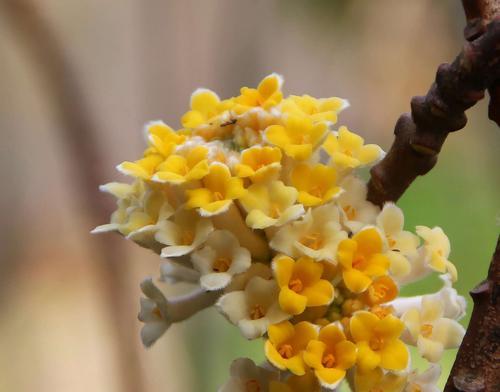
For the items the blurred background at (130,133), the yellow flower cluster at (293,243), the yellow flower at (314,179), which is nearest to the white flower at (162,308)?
the yellow flower cluster at (293,243)

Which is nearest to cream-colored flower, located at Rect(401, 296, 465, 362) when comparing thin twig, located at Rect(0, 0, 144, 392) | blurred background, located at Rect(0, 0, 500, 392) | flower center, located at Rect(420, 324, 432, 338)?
flower center, located at Rect(420, 324, 432, 338)

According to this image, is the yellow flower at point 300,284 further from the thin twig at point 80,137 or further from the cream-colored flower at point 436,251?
the thin twig at point 80,137

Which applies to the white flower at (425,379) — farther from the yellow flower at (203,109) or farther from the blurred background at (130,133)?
the blurred background at (130,133)

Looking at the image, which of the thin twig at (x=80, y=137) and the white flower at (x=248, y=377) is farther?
→ the thin twig at (x=80, y=137)

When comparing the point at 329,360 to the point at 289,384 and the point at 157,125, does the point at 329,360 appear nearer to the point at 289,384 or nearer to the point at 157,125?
the point at 289,384

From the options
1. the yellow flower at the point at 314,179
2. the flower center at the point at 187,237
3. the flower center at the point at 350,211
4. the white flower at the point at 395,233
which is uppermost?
the yellow flower at the point at 314,179

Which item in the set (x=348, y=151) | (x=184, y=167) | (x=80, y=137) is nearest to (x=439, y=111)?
(x=348, y=151)

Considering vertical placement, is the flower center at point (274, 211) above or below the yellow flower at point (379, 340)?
above

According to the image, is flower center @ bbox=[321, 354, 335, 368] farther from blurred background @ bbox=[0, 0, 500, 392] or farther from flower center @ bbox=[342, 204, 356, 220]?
blurred background @ bbox=[0, 0, 500, 392]
